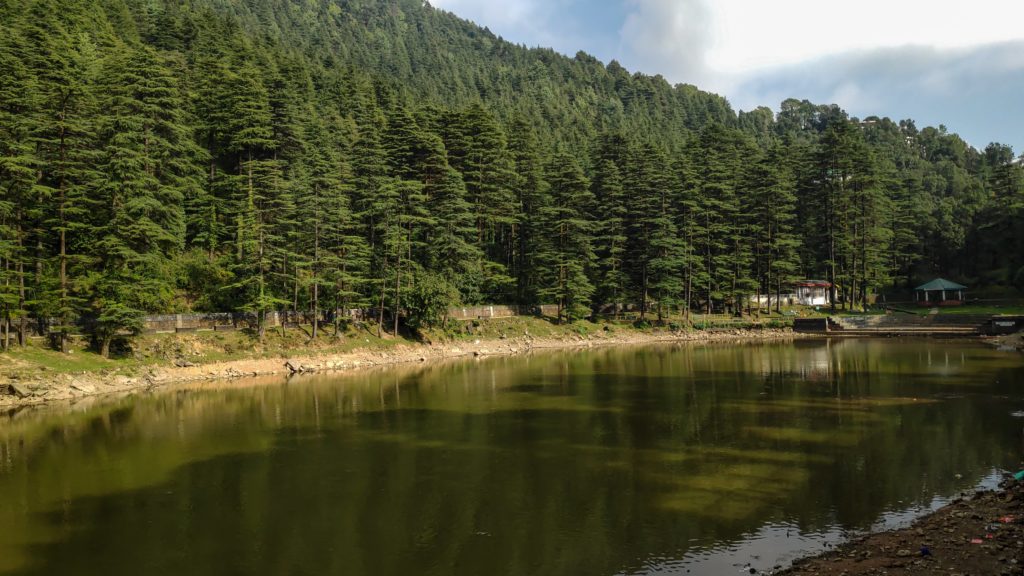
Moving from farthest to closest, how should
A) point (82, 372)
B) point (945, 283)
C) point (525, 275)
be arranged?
1. point (945, 283)
2. point (525, 275)
3. point (82, 372)

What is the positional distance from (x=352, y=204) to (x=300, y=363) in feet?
71.6

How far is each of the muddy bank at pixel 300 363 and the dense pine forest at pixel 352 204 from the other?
319 cm

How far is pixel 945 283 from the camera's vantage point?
259ft

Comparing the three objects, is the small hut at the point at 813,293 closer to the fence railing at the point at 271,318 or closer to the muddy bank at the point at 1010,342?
the fence railing at the point at 271,318

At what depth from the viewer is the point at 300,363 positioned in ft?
140

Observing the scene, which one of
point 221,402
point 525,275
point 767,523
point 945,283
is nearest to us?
point 767,523

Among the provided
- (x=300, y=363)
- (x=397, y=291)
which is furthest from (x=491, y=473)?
(x=397, y=291)

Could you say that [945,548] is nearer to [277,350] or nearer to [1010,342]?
[277,350]

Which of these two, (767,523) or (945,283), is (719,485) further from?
(945,283)

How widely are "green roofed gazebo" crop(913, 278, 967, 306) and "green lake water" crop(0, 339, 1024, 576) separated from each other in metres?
51.5

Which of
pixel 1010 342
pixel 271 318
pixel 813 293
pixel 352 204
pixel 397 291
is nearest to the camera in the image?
pixel 271 318

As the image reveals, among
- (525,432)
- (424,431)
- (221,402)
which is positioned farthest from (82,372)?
(525,432)

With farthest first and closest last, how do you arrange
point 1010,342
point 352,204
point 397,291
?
1. point 352,204
2. point 397,291
3. point 1010,342

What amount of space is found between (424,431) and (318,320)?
28.3 metres
